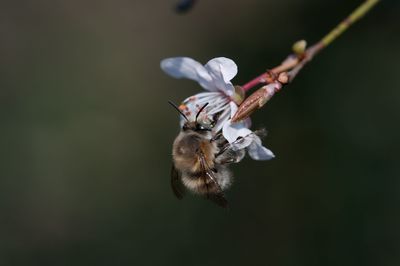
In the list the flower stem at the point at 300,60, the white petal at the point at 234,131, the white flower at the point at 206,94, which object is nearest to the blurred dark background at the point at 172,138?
the flower stem at the point at 300,60

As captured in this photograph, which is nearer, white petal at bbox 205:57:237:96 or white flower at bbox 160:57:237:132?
white petal at bbox 205:57:237:96

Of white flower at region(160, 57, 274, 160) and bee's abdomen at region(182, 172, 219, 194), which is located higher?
white flower at region(160, 57, 274, 160)

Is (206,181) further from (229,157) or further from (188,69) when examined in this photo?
(188,69)

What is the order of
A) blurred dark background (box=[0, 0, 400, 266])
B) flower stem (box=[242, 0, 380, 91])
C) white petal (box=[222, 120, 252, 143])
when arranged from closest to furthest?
white petal (box=[222, 120, 252, 143])
flower stem (box=[242, 0, 380, 91])
blurred dark background (box=[0, 0, 400, 266])

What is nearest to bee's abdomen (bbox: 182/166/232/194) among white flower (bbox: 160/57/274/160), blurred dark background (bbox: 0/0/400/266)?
white flower (bbox: 160/57/274/160)

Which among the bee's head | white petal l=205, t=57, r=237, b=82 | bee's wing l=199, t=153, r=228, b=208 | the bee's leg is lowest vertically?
bee's wing l=199, t=153, r=228, b=208

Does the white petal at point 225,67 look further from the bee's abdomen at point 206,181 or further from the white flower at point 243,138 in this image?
the bee's abdomen at point 206,181

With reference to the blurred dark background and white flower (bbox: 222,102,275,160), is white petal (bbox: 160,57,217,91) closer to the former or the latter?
white flower (bbox: 222,102,275,160)

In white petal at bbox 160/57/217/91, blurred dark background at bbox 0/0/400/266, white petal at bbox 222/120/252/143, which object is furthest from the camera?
blurred dark background at bbox 0/0/400/266
